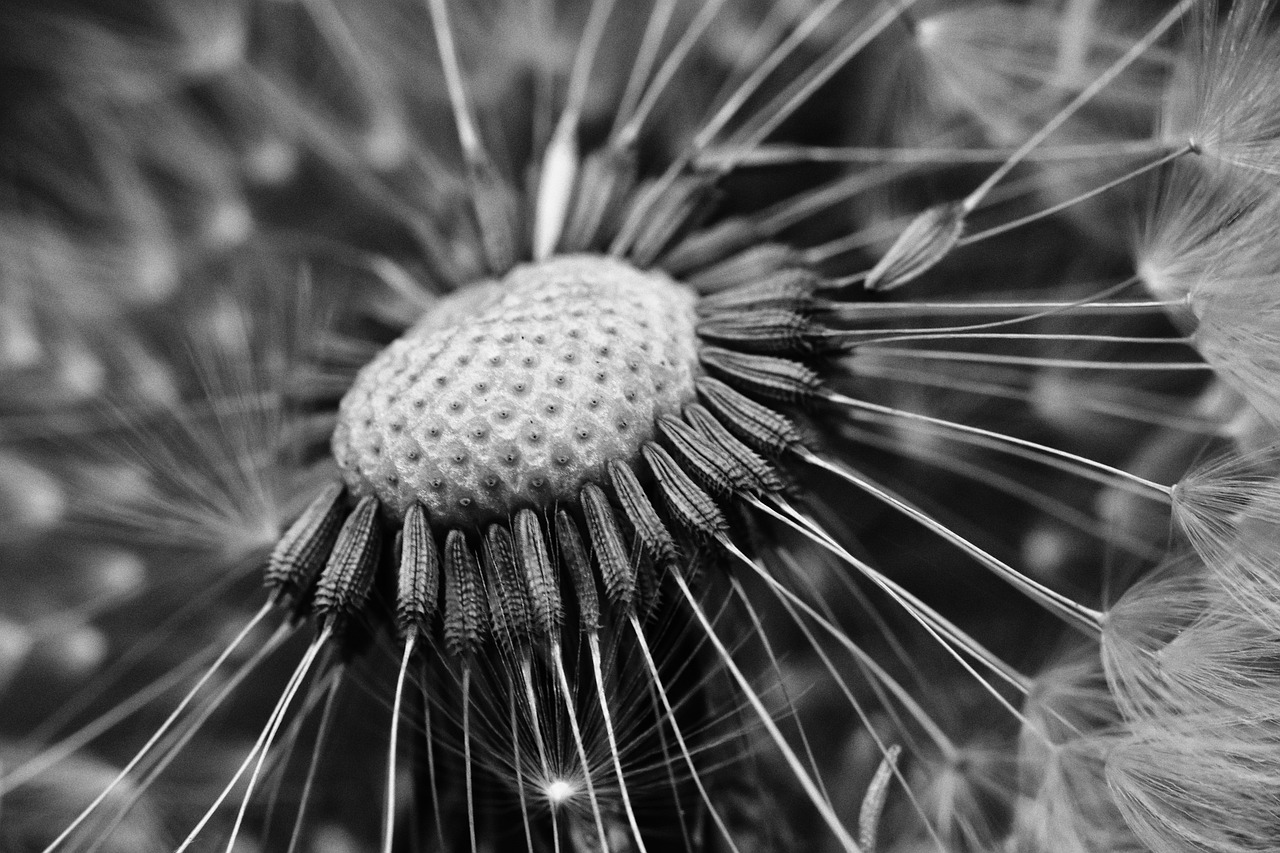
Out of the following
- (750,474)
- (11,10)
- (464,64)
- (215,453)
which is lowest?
(750,474)

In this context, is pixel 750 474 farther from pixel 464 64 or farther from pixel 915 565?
pixel 464 64

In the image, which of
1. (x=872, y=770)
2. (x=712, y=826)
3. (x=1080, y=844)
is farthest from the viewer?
(x=872, y=770)

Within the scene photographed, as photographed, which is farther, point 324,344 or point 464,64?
point 464,64

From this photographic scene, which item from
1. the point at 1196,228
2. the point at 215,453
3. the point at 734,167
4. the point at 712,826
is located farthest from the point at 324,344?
the point at 1196,228
